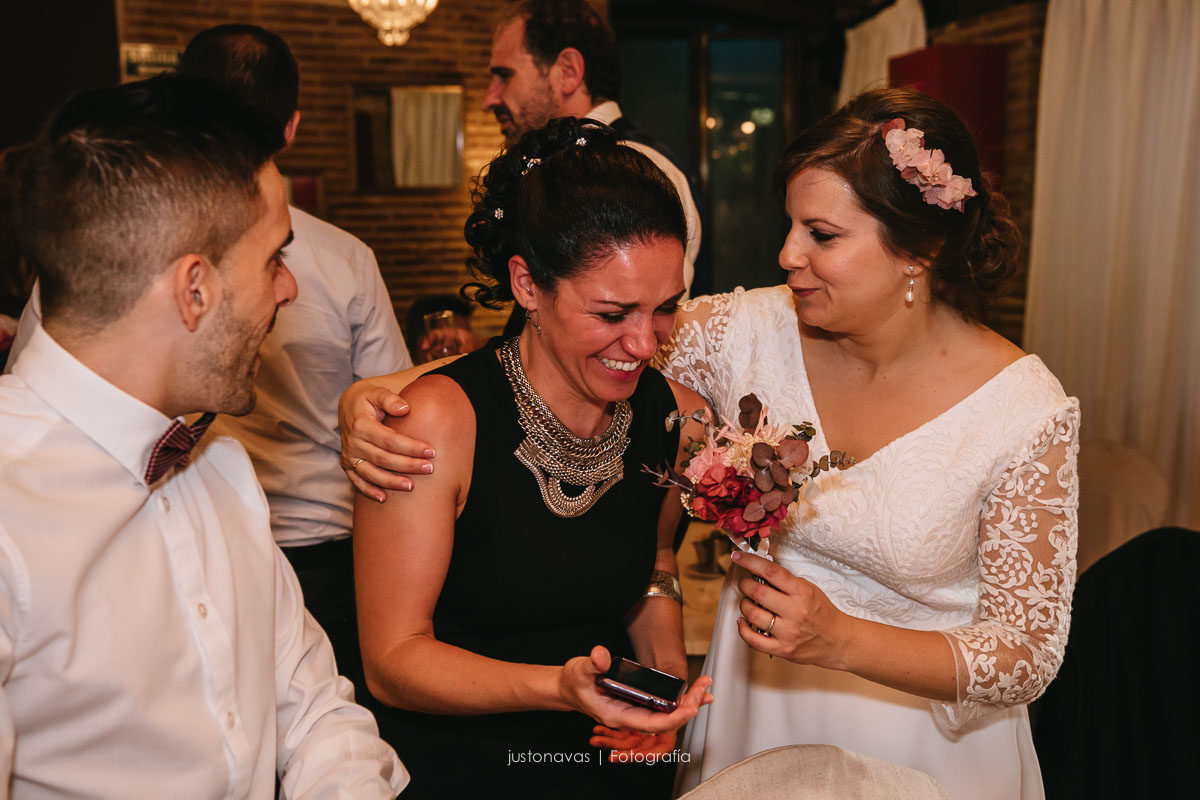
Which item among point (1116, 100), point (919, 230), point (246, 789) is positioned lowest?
point (246, 789)

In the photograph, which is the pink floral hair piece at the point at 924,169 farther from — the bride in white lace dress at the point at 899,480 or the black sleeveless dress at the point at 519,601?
the black sleeveless dress at the point at 519,601

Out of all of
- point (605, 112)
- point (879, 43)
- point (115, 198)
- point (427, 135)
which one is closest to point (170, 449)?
point (115, 198)

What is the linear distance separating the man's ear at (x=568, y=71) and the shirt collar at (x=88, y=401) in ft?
7.22

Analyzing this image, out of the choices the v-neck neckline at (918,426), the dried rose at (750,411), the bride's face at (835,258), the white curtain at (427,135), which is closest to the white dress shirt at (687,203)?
the v-neck neckline at (918,426)

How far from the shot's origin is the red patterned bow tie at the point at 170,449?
1215mm

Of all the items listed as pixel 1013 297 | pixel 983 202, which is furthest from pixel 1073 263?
pixel 983 202

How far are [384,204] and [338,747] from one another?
7587 millimetres

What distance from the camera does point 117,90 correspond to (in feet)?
3.93

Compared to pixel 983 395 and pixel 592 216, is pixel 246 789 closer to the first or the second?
pixel 592 216

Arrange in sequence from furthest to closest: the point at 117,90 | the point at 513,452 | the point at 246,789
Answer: the point at 513,452 < the point at 246,789 < the point at 117,90

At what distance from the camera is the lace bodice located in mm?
1724

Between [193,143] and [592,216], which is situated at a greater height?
[193,143]

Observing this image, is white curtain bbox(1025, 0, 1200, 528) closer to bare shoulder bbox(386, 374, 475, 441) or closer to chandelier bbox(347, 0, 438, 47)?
bare shoulder bbox(386, 374, 475, 441)

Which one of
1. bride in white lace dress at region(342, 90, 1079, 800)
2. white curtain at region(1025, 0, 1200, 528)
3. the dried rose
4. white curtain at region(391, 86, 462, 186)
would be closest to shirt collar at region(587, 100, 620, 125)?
bride in white lace dress at region(342, 90, 1079, 800)
